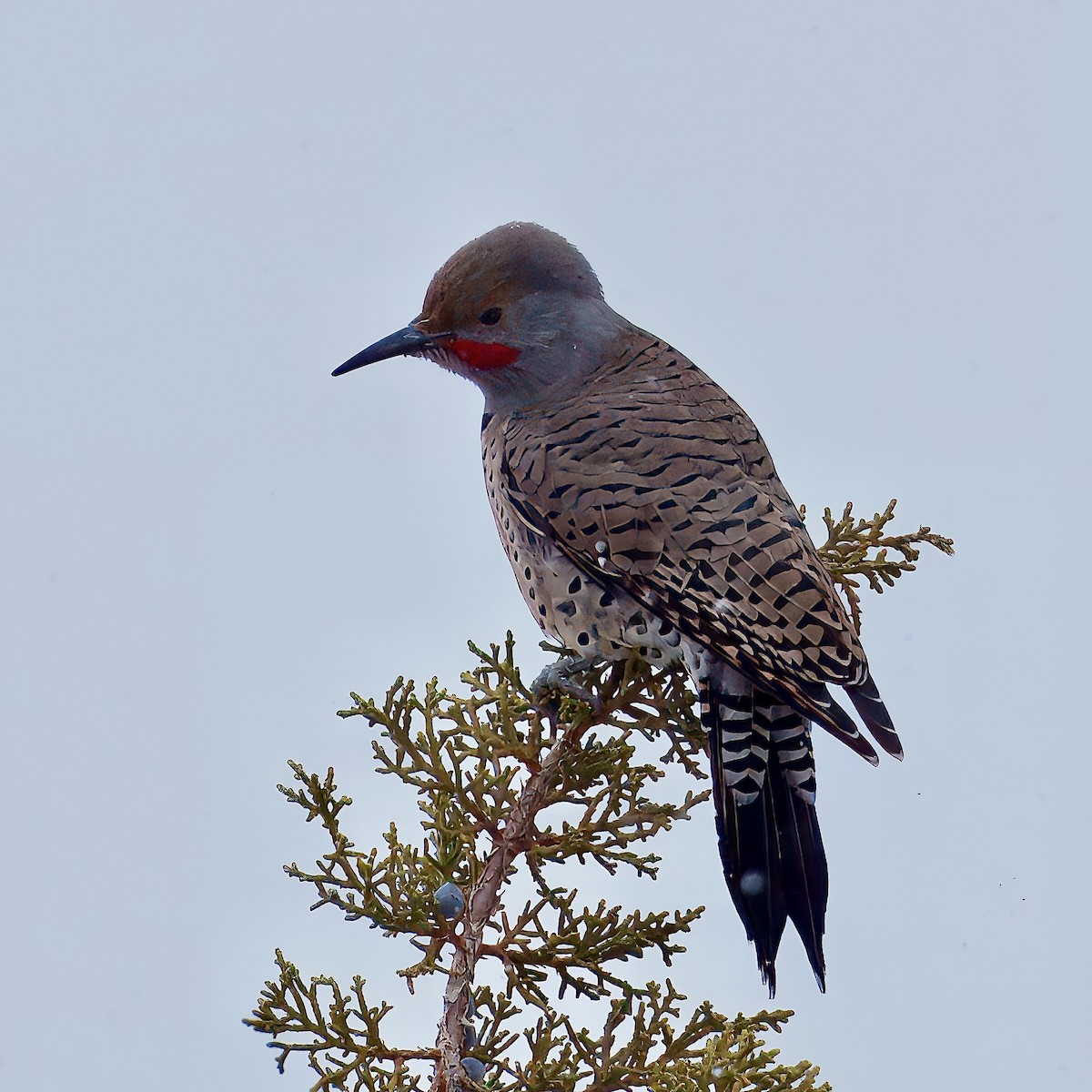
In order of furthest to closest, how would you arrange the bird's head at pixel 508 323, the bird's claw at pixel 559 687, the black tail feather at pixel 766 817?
1. the bird's head at pixel 508 323
2. the bird's claw at pixel 559 687
3. the black tail feather at pixel 766 817

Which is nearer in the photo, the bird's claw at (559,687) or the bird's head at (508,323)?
the bird's claw at (559,687)

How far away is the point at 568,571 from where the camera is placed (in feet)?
9.68

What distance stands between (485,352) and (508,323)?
0.30 ft

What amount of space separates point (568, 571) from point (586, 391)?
523mm

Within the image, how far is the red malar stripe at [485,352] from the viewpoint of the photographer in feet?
10.6

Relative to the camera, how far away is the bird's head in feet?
10.5

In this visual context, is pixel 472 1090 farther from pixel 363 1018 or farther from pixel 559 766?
pixel 559 766

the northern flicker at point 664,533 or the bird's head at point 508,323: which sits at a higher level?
the bird's head at point 508,323

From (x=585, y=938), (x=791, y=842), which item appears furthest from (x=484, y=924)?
(x=791, y=842)

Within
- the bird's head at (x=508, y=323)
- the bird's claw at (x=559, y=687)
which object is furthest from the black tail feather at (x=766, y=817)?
the bird's head at (x=508, y=323)

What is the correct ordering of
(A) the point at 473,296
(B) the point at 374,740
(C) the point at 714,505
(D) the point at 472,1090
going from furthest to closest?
1. (A) the point at 473,296
2. (C) the point at 714,505
3. (B) the point at 374,740
4. (D) the point at 472,1090

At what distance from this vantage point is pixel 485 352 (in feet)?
10.6

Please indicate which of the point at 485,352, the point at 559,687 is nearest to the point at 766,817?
the point at 559,687

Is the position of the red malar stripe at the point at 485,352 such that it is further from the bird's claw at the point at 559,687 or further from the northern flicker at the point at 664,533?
the bird's claw at the point at 559,687
